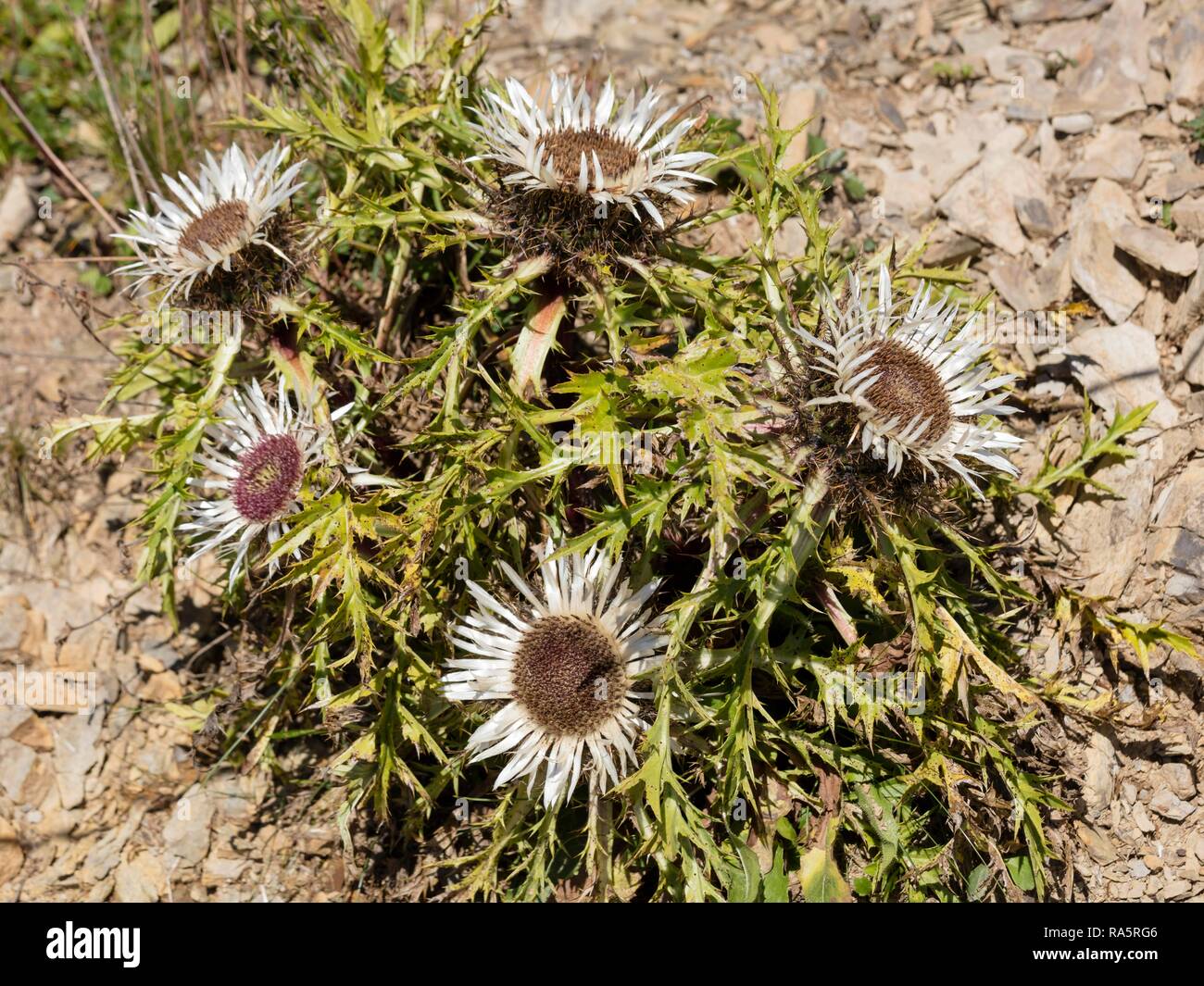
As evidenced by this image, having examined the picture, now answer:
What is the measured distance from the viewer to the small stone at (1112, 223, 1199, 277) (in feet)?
10.0

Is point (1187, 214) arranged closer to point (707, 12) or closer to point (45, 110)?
point (707, 12)

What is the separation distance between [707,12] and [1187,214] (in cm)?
216

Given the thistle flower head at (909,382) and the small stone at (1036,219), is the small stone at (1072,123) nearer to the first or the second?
the small stone at (1036,219)

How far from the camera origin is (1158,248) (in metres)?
3.09

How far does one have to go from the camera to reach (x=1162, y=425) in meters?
2.98

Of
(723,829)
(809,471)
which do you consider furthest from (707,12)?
(723,829)

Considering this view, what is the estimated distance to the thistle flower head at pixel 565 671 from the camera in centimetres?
249

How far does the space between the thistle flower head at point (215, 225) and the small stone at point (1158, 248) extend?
259cm

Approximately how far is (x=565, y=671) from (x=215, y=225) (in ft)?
5.17

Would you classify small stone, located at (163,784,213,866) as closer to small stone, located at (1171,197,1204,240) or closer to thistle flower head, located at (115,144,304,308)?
thistle flower head, located at (115,144,304,308)

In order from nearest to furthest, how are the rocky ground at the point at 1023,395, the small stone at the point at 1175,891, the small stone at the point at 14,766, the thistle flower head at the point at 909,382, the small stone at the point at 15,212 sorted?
1. the thistle flower head at the point at 909,382
2. the small stone at the point at 1175,891
3. the rocky ground at the point at 1023,395
4. the small stone at the point at 14,766
5. the small stone at the point at 15,212

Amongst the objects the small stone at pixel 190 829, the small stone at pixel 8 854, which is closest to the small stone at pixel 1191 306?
the small stone at pixel 190 829
